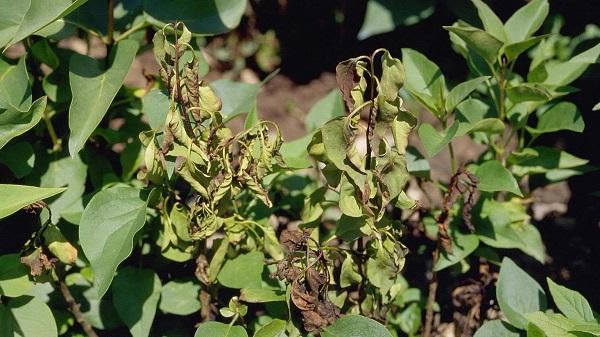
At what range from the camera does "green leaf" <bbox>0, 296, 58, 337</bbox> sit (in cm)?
151

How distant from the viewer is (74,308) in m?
1.63

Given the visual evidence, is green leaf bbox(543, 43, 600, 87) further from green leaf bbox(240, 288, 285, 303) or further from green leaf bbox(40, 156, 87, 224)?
green leaf bbox(40, 156, 87, 224)

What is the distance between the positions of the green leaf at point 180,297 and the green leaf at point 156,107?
0.43 metres

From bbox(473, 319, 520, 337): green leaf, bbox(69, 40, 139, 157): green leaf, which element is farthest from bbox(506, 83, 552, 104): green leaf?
bbox(69, 40, 139, 157): green leaf

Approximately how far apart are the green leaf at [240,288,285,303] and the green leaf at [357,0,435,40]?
1.01 metres

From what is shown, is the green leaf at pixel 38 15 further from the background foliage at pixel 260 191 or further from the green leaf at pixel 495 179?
the green leaf at pixel 495 179

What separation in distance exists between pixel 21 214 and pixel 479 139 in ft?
3.66

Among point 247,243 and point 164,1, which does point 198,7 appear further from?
point 247,243

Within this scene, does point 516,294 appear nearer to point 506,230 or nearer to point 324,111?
point 506,230

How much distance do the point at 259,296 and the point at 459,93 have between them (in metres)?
0.59

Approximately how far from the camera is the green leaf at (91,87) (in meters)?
1.46

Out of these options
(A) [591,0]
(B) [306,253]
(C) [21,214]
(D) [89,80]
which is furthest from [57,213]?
(A) [591,0]

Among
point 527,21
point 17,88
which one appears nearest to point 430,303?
point 527,21

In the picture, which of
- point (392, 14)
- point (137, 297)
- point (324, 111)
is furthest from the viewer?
point (392, 14)
